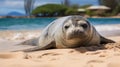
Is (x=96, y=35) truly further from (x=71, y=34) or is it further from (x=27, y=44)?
(x=27, y=44)

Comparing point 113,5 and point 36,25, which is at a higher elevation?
point 36,25

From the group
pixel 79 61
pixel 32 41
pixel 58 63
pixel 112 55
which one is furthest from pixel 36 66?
pixel 32 41

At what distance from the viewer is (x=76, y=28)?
4.63m

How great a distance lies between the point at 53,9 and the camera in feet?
153

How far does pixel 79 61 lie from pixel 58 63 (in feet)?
0.79

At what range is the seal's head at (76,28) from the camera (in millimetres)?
4587

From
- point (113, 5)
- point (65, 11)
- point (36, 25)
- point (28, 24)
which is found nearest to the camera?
point (36, 25)

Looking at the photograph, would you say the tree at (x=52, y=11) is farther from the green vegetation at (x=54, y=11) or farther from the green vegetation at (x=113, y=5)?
the green vegetation at (x=113, y=5)

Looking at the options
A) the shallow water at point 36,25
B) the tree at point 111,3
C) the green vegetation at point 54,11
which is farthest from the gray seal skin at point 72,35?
the tree at point 111,3

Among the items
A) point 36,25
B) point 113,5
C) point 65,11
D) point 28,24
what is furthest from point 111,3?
point 36,25

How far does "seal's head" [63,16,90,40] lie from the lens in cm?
459

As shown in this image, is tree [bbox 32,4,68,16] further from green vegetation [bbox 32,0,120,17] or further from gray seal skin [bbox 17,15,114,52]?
gray seal skin [bbox 17,15,114,52]

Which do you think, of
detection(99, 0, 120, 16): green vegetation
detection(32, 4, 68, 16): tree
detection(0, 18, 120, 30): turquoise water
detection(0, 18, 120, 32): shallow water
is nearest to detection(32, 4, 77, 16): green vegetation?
detection(32, 4, 68, 16): tree

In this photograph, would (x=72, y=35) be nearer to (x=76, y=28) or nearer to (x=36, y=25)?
(x=76, y=28)
